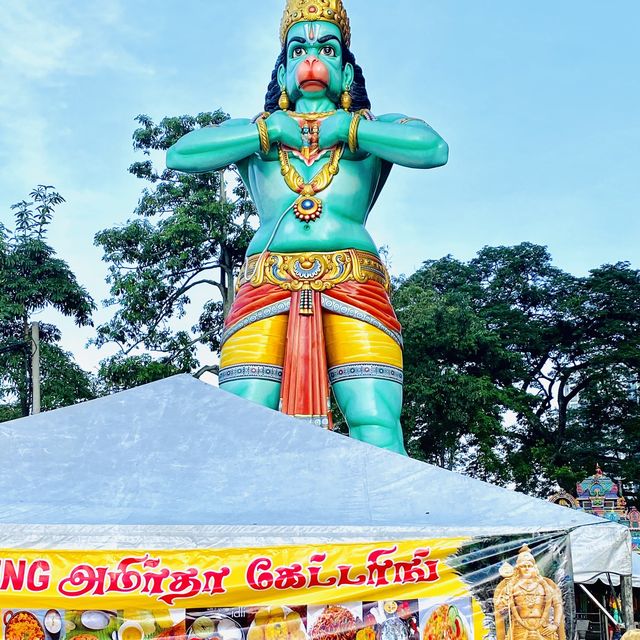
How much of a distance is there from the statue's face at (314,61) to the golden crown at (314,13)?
0.05m

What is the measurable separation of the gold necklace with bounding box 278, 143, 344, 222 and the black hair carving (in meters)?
0.75

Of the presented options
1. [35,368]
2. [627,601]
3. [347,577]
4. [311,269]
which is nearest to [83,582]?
[347,577]

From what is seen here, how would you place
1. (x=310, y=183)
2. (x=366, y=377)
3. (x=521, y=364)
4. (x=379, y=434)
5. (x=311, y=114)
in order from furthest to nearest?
1. (x=521, y=364)
2. (x=311, y=114)
3. (x=310, y=183)
4. (x=366, y=377)
5. (x=379, y=434)

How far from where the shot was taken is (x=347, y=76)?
804 centimetres

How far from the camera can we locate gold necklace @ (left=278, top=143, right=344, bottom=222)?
Answer: 749 cm

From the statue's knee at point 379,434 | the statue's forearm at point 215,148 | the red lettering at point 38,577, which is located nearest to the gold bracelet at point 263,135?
the statue's forearm at point 215,148

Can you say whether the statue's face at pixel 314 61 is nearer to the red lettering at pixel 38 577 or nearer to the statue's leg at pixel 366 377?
the statue's leg at pixel 366 377

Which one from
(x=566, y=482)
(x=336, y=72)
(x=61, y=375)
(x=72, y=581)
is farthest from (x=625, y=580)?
(x=566, y=482)

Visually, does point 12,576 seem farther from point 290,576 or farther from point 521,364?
point 521,364

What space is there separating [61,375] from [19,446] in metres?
9.57

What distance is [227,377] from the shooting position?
24.4 ft

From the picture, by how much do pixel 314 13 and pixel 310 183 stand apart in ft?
4.99

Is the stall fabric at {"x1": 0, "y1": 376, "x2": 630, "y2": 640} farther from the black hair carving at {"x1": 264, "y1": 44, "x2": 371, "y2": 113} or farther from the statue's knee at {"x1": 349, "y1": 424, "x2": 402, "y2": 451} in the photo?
the black hair carving at {"x1": 264, "y1": 44, "x2": 371, "y2": 113}

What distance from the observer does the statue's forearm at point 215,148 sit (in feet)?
24.3
